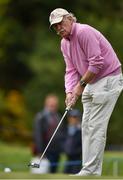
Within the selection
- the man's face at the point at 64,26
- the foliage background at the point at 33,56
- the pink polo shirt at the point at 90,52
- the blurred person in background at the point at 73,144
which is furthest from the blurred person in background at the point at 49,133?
the foliage background at the point at 33,56

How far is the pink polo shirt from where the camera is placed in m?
13.2

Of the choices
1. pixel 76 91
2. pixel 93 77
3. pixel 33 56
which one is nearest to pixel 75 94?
pixel 76 91

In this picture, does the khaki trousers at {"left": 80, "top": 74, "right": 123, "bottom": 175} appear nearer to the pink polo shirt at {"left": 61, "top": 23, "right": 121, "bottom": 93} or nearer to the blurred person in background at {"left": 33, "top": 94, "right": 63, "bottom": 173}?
the pink polo shirt at {"left": 61, "top": 23, "right": 121, "bottom": 93}

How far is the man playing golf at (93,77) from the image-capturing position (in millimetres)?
13211

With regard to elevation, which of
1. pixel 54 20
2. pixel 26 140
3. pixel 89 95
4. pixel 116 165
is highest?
pixel 54 20

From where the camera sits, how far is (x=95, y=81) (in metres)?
13.4

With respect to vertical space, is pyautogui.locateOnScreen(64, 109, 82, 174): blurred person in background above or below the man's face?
below

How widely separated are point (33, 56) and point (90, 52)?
30.2 metres

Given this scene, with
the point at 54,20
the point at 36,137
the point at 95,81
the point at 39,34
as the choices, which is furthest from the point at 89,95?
the point at 39,34

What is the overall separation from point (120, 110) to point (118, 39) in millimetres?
2917

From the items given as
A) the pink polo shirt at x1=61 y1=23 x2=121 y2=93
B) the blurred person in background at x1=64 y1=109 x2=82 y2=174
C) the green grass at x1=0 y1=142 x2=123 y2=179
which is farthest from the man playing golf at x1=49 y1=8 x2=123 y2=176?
the blurred person in background at x1=64 y1=109 x2=82 y2=174

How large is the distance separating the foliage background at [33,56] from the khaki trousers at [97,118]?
24.2m

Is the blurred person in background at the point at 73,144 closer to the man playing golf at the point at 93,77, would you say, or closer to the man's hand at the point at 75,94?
the man's hand at the point at 75,94

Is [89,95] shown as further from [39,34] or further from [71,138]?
[39,34]
